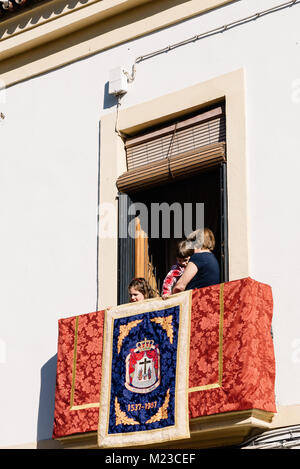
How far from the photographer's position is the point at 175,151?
1098 centimetres

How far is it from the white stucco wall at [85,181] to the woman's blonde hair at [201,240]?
384mm

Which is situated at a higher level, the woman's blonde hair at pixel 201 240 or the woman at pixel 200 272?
the woman's blonde hair at pixel 201 240

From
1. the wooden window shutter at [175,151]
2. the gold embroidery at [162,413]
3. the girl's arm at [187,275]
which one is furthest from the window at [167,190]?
the gold embroidery at [162,413]

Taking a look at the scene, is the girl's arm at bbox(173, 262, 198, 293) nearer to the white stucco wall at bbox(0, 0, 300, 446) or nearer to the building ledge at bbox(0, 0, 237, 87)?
the white stucco wall at bbox(0, 0, 300, 446)

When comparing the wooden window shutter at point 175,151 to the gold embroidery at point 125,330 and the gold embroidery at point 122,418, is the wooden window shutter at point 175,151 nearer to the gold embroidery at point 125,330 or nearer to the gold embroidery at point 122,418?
the gold embroidery at point 125,330

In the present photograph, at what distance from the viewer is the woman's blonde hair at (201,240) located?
33.3ft

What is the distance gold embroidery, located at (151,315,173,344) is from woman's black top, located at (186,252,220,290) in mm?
382

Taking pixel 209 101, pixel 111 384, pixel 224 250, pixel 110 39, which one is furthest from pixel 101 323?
pixel 110 39

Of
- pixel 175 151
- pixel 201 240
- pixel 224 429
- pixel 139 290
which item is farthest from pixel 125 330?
pixel 175 151

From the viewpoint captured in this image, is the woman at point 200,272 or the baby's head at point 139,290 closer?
the woman at point 200,272

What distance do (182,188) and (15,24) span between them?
2.56 metres

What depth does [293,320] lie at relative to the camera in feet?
31.2

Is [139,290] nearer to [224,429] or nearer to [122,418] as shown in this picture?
[122,418]

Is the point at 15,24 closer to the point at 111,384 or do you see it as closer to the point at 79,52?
the point at 79,52
